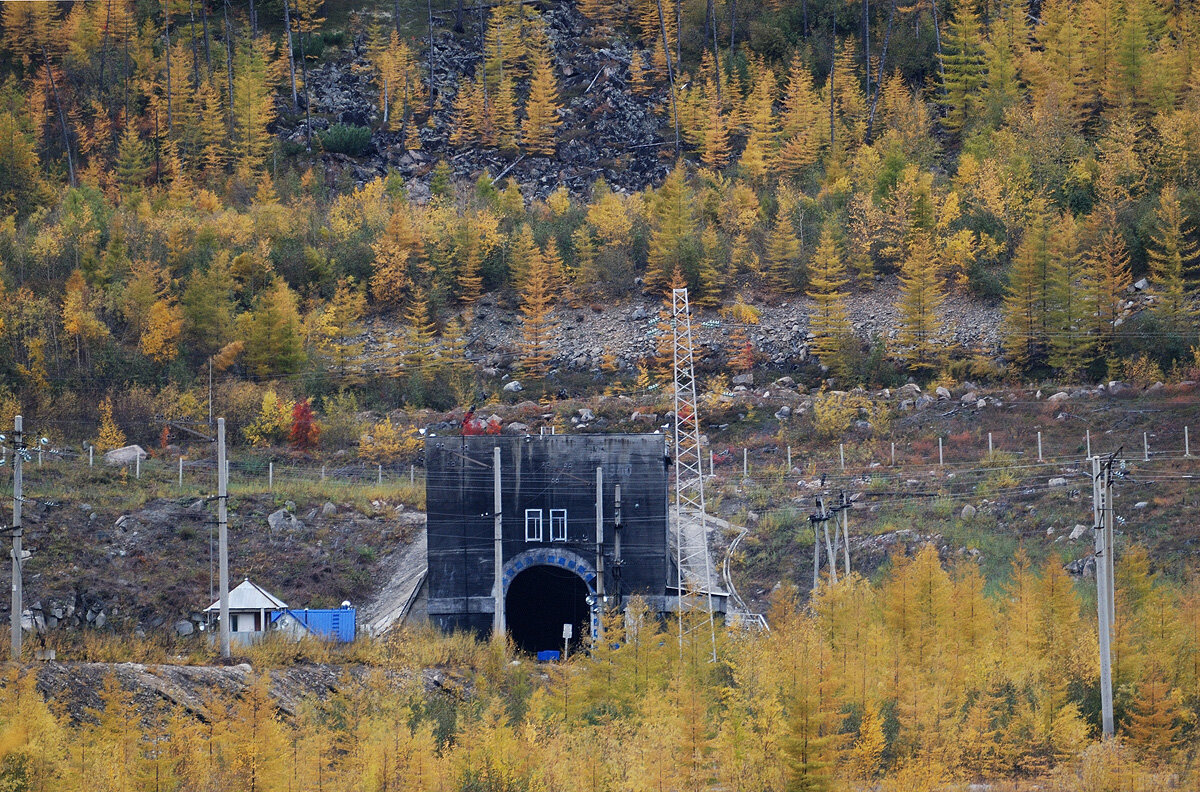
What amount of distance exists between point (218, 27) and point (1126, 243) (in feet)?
210

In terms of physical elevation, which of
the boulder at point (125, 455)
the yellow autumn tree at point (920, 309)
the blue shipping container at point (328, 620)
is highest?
the yellow autumn tree at point (920, 309)

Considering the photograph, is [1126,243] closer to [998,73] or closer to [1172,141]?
[1172,141]

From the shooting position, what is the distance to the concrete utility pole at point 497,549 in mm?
38781

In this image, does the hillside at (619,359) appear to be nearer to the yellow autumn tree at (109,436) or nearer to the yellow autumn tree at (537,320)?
the yellow autumn tree at (537,320)

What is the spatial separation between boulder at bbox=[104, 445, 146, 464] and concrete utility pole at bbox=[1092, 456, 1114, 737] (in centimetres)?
3766

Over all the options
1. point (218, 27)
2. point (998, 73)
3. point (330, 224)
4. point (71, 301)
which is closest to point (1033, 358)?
point (998, 73)

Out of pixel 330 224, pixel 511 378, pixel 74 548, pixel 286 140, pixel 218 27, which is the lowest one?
pixel 74 548

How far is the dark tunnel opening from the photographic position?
41.8 metres

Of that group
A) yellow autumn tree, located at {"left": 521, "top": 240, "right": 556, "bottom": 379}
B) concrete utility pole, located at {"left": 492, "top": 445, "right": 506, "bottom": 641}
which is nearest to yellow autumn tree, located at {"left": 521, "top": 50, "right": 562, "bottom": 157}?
yellow autumn tree, located at {"left": 521, "top": 240, "right": 556, "bottom": 379}

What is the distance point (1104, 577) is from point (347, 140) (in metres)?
Result: 67.4

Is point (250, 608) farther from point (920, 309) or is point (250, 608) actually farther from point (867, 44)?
point (867, 44)

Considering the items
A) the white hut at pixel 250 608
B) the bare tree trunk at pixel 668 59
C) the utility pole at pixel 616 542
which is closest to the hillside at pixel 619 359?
the bare tree trunk at pixel 668 59

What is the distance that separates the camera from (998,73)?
88188 mm

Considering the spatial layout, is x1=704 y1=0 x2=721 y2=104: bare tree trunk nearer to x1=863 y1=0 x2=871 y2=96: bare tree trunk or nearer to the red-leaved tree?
x1=863 y1=0 x2=871 y2=96: bare tree trunk
